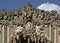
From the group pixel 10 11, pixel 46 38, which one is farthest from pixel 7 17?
pixel 46 38

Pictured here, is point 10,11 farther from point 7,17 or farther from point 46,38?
point 46,38

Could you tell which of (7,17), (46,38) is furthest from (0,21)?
(46,38)

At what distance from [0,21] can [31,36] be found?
189 cm

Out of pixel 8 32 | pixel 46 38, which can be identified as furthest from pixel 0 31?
pixel 46 38

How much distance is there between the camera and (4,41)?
30.0m

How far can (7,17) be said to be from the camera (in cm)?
3014

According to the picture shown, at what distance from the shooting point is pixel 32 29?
29625mm

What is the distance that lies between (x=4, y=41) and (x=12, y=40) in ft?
1.50

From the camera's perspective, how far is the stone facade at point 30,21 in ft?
98.0

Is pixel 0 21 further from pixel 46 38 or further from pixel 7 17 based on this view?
pixel 46 38

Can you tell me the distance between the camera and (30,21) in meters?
30.0

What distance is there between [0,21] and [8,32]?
0.72 meters

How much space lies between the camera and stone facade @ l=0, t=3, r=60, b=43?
29859 mm

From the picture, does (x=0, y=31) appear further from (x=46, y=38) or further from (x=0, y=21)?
(x=46, y=38)
